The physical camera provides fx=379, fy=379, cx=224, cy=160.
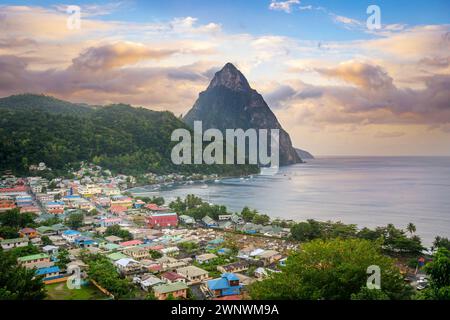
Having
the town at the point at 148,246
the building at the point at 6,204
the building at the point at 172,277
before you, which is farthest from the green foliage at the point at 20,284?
the building at the point at 6,204

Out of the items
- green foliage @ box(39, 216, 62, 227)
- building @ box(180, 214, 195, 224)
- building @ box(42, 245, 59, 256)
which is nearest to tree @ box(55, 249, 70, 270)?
building @ box(42, 245, 59, 256)

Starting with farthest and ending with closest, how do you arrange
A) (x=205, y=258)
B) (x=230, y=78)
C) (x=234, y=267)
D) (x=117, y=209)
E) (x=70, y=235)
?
(x=230, y=78) → (x=117, y=209) → (x=70, y=235) → (x=205, y=258) → (x=234, y=267)

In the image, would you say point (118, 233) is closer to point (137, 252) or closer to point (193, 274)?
point (137, 252)

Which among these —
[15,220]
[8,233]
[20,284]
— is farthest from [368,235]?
[15,220]

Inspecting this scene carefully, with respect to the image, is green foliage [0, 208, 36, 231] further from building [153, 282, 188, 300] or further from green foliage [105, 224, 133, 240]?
building [153, 282, 188, 300]

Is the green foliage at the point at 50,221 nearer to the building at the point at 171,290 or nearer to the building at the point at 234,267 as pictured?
the building at the point at 234,267

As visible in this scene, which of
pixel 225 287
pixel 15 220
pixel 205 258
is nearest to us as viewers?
pixel 225 287

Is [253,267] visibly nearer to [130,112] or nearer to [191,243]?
[191,243]
